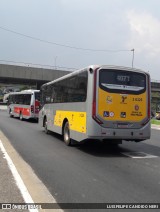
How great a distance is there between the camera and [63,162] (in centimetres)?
1082

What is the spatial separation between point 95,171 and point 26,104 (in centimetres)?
2272

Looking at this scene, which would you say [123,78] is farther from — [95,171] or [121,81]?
[95,171]

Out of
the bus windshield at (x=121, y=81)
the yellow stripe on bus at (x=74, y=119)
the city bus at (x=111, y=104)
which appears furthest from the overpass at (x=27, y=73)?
the bus windshield at (x=121, y=81)

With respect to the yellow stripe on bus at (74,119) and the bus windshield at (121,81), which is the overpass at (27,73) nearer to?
the yellow stripe on bus at (74,119)

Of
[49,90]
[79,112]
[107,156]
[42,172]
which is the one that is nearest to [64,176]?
[42,172]

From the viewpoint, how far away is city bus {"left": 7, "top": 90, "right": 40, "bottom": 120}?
99.1 feet

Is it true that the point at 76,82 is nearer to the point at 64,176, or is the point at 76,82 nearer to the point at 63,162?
the point at 63,162

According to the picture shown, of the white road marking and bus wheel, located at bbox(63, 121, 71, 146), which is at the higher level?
bus wheel, located at bbox(63, 121, 71, 146)

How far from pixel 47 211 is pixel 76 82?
8.58 m

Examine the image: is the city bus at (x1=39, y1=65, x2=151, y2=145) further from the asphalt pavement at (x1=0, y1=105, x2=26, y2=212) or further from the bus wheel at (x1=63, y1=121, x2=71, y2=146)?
the asphalt pavement at (x1=0, y1=105, x2=26, y2=212)

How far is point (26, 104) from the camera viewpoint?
3159 cm

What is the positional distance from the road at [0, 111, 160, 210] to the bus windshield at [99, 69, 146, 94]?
223 centimetres

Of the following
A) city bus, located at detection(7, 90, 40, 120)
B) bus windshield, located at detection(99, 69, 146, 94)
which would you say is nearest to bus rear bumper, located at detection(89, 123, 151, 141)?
bus windshield, located at detection(99, 69, 146, 94)

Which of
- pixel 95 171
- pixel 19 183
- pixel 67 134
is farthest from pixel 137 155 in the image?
pixel 19 183
